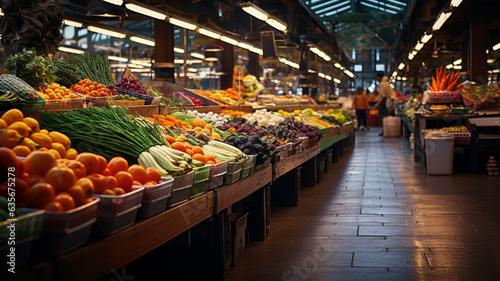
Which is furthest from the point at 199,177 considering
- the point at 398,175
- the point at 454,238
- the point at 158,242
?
the point at 398,175

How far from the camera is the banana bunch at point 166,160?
120 inches

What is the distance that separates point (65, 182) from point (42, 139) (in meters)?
0.63

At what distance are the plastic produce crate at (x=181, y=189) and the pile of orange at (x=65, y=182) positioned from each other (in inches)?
12.7

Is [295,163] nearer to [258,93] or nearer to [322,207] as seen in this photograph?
[322,207]

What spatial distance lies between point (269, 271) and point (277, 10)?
1067cm

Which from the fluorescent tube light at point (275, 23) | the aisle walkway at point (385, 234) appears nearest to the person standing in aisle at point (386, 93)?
the fluorescent tube light at point (275, 23)

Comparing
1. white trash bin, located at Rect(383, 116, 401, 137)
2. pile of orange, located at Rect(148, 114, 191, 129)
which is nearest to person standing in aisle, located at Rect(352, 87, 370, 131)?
white trash bin, located at Rect(383, 116, 401, 137)

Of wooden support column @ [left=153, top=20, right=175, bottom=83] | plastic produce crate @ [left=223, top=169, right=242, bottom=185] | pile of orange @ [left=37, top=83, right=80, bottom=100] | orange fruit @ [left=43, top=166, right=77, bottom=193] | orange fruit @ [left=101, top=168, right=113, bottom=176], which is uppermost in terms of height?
wooden support column @ [left=153, top=20, right=175, bottom=83]

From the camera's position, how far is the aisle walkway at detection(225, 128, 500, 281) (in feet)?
12.7

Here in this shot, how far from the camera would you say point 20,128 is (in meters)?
2.58

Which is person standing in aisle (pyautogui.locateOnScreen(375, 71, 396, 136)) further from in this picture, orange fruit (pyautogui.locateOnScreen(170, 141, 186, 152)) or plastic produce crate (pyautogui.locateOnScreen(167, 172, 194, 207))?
plastic produce crate (pyautogui.locateOnScreen(167, 172, 194, 207))

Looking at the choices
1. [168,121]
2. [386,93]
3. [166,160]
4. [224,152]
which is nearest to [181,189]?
[166,160]

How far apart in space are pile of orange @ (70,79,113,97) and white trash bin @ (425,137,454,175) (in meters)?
5.70

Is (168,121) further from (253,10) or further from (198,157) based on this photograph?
(253,10)
